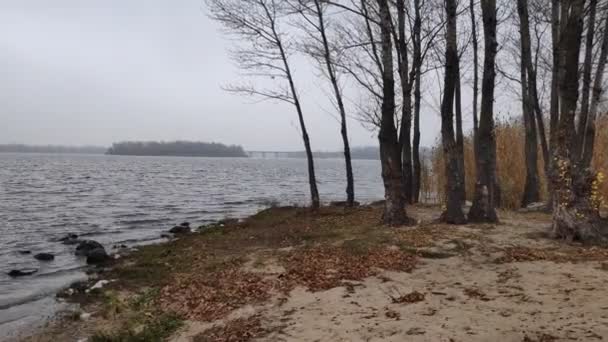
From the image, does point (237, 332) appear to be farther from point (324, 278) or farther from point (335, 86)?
point (335, 86)

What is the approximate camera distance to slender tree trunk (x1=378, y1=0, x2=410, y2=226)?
42.6ft

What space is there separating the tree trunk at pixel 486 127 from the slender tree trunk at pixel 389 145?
1.97 meters

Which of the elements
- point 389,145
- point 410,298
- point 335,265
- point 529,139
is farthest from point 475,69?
point 410,298

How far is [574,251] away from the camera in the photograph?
9.51 m

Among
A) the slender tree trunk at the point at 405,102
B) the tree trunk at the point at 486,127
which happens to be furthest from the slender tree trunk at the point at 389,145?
the tree trunk at the point at 486,127

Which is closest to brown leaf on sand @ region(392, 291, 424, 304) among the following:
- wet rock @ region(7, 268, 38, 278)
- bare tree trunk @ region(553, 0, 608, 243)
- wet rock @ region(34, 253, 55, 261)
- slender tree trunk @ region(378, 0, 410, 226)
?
bare tree trunk @ region(553, 0, 608, 243)

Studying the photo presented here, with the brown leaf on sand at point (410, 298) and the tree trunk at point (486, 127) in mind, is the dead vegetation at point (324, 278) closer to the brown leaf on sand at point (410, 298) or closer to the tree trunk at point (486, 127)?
the brown leaf on sand at point (410, 298)

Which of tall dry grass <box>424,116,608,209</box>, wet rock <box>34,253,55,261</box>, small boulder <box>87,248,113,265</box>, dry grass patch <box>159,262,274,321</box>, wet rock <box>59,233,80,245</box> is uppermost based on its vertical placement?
tall dry grass <box>424,116,608,209</box>

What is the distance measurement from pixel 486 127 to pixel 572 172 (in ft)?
9.63

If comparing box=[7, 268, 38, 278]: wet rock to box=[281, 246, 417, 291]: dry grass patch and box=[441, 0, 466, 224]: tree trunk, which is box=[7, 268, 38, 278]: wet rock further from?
box=[441, 0, 466, 224]: tree trunk

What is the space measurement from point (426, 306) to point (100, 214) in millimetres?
22085

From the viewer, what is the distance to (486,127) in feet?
42.1

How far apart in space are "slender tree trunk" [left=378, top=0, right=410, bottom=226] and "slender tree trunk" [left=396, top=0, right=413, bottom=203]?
0.46 metres

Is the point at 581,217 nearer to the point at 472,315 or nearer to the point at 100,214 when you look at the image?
the point at 472,315
